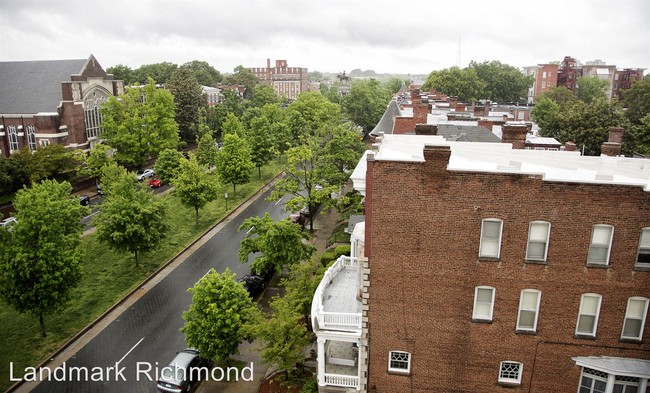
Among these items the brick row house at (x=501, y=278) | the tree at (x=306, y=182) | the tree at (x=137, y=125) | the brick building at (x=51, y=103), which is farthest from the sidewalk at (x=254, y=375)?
the brick building at (x=51, y=103)

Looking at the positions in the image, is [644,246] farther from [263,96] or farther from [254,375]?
[263,96]

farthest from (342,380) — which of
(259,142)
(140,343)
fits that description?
(259,142)

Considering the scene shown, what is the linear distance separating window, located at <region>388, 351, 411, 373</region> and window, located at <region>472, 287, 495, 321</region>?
325 centimetres

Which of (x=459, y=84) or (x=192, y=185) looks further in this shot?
(x=459, y=84)

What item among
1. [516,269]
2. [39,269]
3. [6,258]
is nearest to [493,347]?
[516,269]

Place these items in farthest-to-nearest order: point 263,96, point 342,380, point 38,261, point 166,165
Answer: point 263,96 → point 166,165 → point 38,261 → point 342,380

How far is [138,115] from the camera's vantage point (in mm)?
64312

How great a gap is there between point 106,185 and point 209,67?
141229 millimetres

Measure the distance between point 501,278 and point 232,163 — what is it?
140ft

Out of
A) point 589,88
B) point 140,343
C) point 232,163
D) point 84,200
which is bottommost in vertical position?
point 140,343

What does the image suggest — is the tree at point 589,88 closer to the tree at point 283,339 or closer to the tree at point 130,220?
the tree at point 130,220

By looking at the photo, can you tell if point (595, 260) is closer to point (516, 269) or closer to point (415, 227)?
point (516, 269)

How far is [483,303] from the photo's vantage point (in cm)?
1795

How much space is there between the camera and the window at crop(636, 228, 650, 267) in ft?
53.3
